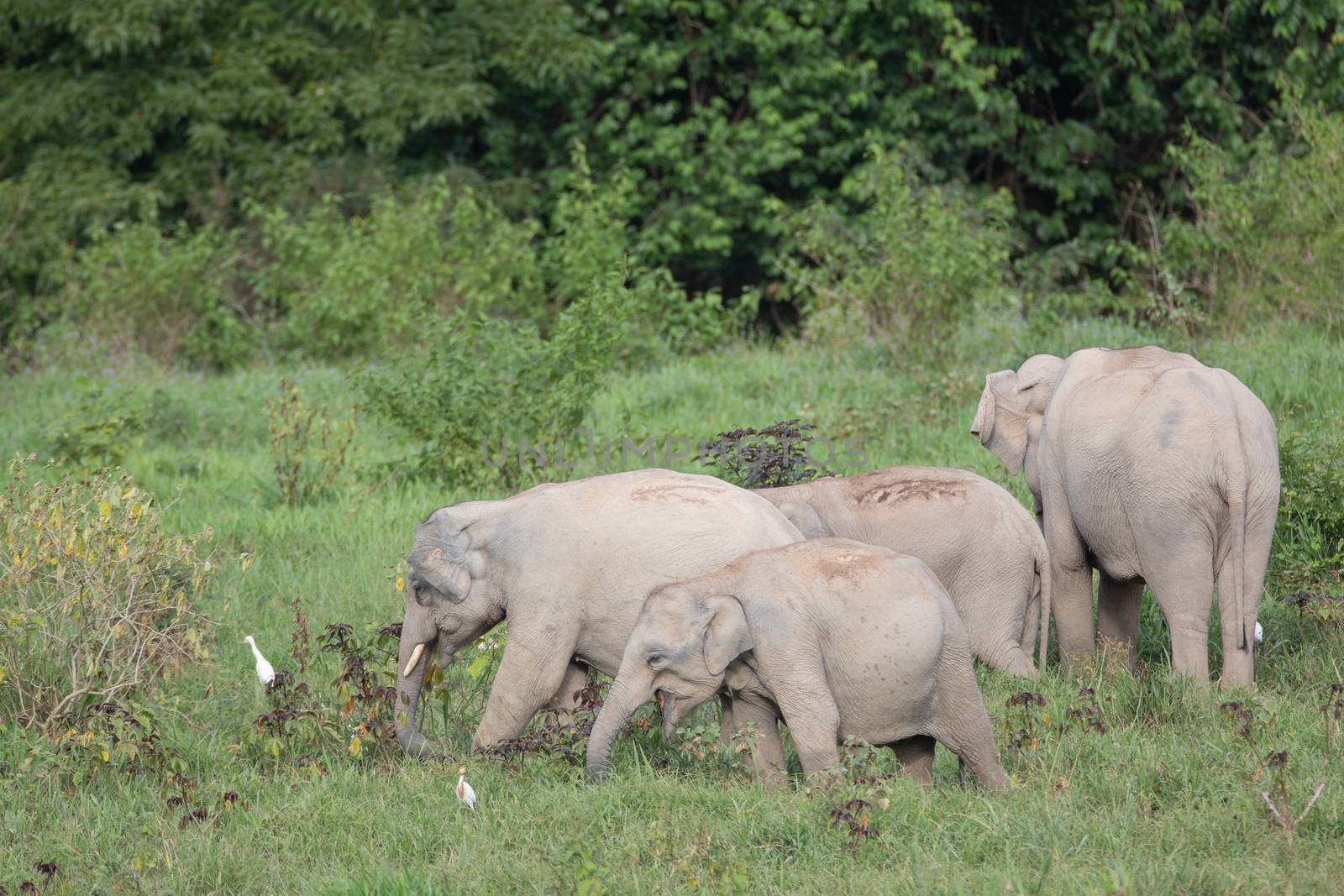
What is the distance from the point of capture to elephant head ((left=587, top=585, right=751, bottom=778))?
5.62 metres

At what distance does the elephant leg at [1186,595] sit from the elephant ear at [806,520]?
4.51 ft

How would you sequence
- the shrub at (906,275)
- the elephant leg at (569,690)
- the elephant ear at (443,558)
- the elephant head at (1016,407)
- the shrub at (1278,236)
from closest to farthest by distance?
the elephant ear at (443,558)
the elephant leg at (569,690)
the elephant head at (1016,407)
the shrub at (1278,236)
the shrub at (906,275)

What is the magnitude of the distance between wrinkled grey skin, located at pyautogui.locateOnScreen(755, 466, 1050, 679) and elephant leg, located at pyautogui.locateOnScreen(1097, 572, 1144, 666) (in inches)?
17.4

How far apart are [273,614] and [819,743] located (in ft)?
12.9

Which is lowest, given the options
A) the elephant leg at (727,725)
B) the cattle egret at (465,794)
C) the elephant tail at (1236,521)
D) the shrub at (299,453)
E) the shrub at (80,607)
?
the shrub at (299,453)

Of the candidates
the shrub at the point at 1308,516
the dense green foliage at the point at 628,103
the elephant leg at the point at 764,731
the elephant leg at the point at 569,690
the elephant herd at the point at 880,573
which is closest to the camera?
the elephant herd at the point at 880,573

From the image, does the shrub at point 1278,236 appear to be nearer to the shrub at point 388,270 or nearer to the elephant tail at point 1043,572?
the elephant tail at point 1043,572

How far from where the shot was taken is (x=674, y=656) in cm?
564

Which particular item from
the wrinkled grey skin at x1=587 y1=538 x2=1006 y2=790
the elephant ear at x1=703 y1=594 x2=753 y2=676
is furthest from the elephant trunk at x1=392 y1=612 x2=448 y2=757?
the elephant ear at x1=703 y1=594 x2=753 y2=676

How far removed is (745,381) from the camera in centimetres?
1346

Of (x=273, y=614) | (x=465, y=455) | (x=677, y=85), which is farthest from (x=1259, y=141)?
(x=273, y=614)

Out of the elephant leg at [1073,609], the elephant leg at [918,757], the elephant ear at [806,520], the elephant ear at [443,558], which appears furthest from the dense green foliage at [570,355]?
the elephant ear at [806,520]

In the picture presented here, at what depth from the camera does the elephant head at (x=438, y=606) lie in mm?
6438

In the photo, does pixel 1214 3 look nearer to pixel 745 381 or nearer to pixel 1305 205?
pixel 1305 205
